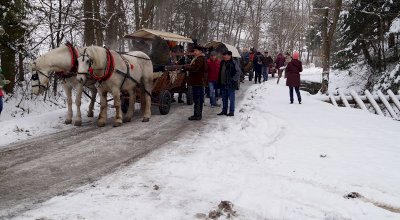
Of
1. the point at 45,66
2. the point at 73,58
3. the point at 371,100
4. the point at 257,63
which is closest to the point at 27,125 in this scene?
the point at 45,66

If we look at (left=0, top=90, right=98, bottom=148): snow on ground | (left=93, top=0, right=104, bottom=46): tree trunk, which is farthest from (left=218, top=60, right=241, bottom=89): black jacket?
(left=93, top=0, right=104, bottom=46): tree trunk

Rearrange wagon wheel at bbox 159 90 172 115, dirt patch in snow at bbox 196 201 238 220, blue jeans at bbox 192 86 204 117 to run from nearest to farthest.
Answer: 1. dirt patch in snow at bbox 196 201 238 220
2. blue jeans at bbox 192 86 204 117
3. wagon wheel at bbox 159 90 172 115

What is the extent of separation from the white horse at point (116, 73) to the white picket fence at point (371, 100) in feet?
21.7

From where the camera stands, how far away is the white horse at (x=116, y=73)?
8.37 meters

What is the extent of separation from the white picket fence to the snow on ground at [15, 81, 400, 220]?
396 centimetres

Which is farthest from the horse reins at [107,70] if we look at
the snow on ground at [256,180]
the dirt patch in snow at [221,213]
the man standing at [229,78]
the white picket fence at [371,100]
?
the white picket fence at [371,100]

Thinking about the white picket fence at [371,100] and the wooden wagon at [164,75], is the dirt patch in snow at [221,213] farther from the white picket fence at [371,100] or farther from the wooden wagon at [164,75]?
the white picket fence at [371,100]

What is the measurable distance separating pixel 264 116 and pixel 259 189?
5.36m

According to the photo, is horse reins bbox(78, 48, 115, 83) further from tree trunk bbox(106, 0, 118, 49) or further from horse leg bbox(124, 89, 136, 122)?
tree trunk bbox(106, 0, 118, 49)

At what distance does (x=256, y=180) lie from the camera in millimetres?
5012

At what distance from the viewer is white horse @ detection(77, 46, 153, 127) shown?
27.5 feet

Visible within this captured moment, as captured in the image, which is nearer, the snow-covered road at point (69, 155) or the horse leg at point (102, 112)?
the snow-covered road at point (69, 155)

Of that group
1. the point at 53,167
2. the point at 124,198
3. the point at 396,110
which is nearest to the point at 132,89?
the point at 53,167

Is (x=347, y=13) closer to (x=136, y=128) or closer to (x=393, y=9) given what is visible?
(x=393, y=9)
